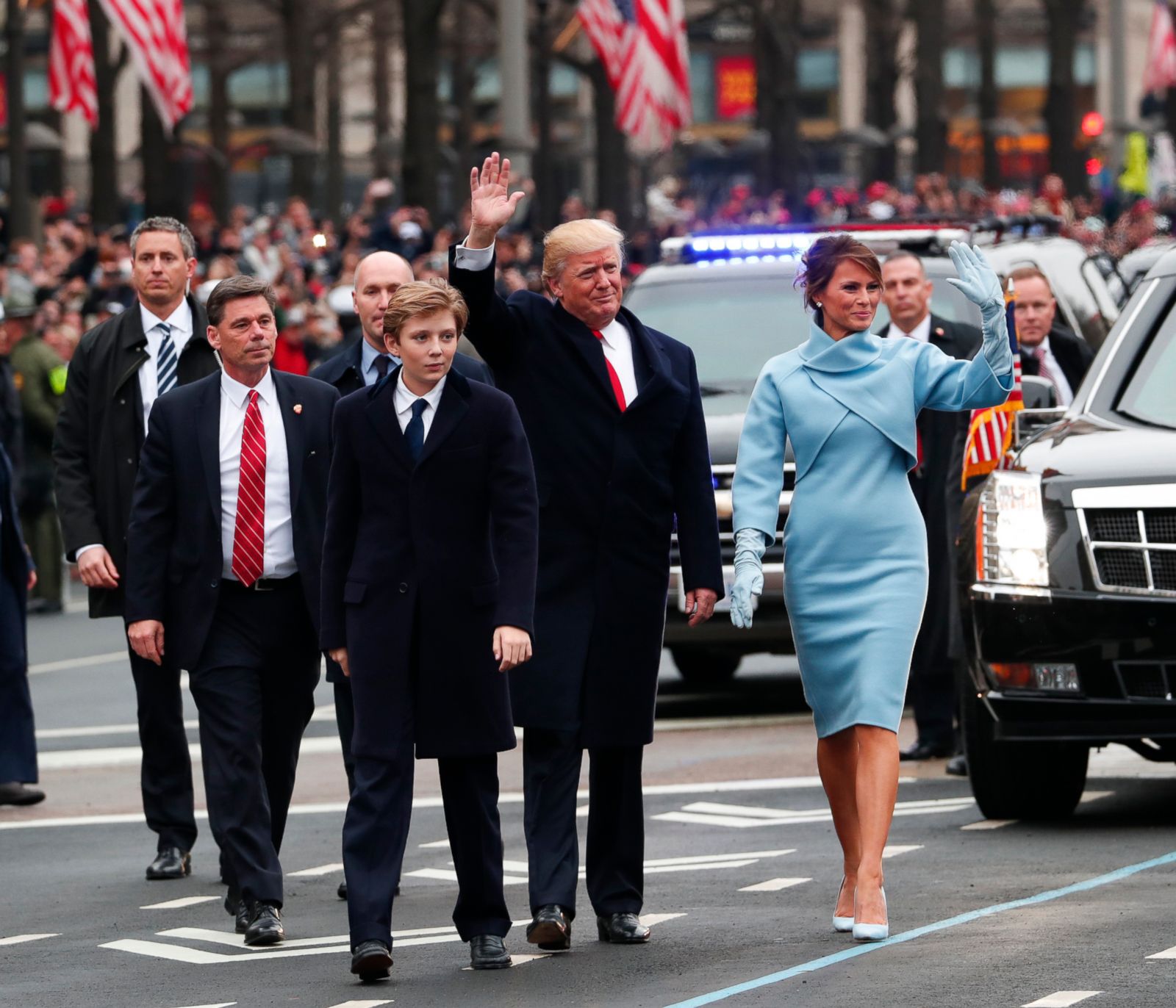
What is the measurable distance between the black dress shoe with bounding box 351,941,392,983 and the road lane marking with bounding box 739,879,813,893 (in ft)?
5.32

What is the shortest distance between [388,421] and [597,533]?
71 cm

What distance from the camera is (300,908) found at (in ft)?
29.3

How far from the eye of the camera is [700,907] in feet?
28.2

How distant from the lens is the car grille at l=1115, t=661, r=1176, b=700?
926cm

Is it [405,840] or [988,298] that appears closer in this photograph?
[405,840]

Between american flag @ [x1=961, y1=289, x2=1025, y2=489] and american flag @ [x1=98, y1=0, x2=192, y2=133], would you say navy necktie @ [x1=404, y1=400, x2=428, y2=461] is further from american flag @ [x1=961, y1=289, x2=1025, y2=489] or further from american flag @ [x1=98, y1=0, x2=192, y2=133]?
american flag @ [x1=98, y1=0, x2=192, y2=133]

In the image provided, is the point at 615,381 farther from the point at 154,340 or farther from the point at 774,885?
the point at 154,340

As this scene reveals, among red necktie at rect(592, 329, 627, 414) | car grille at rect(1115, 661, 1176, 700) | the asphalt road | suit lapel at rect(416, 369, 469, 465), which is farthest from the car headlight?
suit lapel at rect(416, 369, 469, 465)

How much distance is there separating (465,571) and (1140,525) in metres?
2.56

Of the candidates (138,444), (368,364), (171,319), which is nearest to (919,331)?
(368,364)

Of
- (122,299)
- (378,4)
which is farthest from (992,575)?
(378,4)

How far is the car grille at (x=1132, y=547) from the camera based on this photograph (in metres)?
9.29

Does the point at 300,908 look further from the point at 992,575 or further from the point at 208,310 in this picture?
the point at 992,575

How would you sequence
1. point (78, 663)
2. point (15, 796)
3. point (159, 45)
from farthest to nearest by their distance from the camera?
point (159, 45), point (78, 663), point (15, 796)
